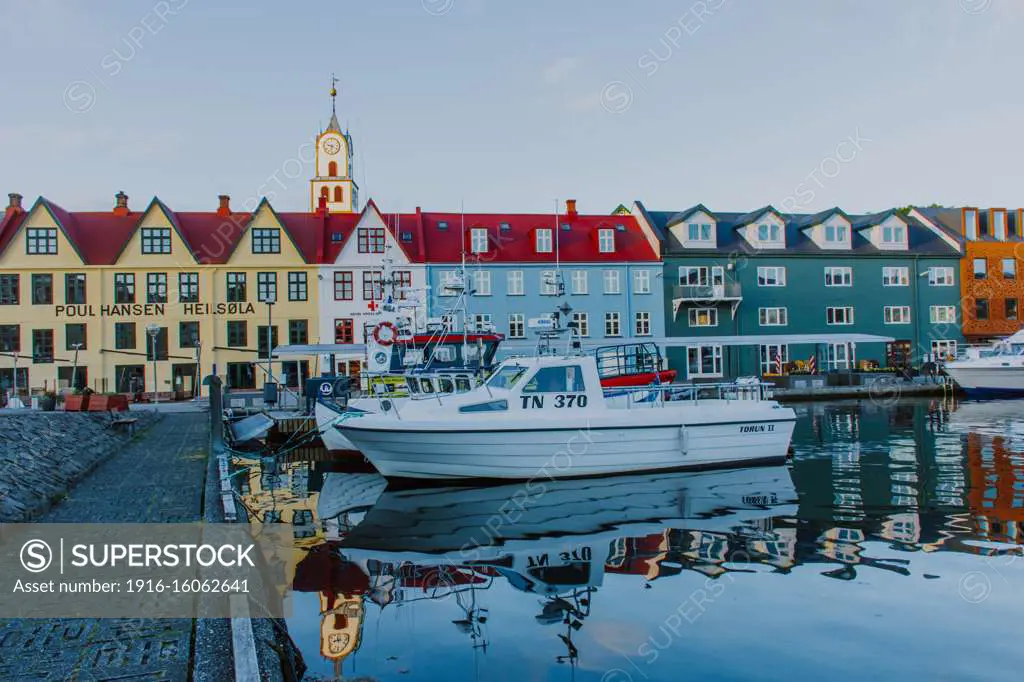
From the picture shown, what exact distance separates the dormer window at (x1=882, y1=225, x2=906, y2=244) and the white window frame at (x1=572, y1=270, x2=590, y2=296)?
69.9ft

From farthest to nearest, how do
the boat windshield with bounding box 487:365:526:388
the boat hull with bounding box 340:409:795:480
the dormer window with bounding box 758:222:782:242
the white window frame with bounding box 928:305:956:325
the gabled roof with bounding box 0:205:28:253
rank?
the white window frame with bounding box 928:305:956:325 < the dormer window with bounding box 758:222:782:242 < the gabled roof with bounding box 0:205:28:253 < the boat windshield with bounding box 487:365:526:388 < the boat hull with bounding box 340:409:795:480

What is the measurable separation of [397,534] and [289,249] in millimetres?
35803

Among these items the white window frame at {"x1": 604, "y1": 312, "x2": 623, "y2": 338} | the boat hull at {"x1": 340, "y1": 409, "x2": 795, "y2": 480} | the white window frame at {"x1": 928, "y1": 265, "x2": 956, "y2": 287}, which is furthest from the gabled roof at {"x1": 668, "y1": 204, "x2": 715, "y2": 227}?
the boat hull at {"x1": 340, "y1": 409, "x2": 795, "y2": 480}

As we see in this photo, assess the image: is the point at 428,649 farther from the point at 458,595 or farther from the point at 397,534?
the point at 397,534

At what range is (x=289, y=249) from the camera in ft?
156

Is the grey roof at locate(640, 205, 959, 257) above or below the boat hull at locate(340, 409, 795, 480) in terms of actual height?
above

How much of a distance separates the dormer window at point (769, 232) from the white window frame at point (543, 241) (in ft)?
46.3

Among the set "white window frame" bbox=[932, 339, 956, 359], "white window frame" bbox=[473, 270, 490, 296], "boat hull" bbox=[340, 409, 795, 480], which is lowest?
"boat hull" bbox=[340, 409, 795, 480]

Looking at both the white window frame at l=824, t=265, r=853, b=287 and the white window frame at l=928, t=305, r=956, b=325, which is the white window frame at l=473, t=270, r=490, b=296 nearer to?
the white window frame at l=824, t=265, r=853, b=287

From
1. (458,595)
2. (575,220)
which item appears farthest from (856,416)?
(458,595)

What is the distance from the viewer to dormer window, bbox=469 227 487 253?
4987cm

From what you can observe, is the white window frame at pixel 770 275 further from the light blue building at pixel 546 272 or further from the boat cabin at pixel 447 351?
the boat cabin at pixel 447 351

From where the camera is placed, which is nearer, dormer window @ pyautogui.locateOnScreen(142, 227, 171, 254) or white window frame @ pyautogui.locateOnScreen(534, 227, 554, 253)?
dormer window @ pyautogui.locateOnScreen(142, 227, 171, 254)

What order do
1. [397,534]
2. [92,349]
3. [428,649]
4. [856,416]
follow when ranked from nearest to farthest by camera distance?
[428,649] < [397,534] < [856,416] < [92,349]
